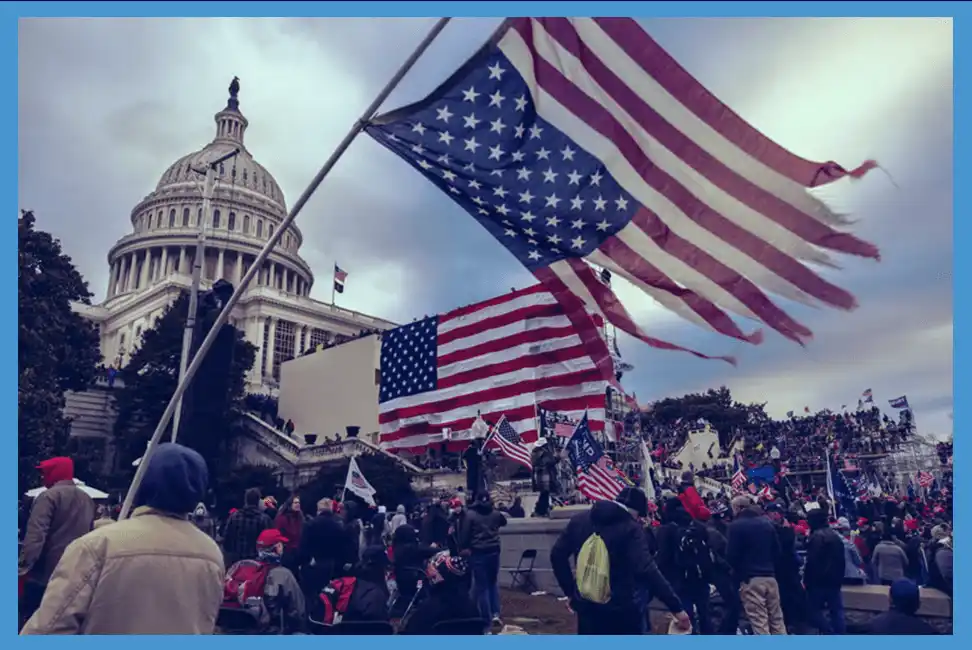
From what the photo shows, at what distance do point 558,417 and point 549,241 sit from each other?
20.3m

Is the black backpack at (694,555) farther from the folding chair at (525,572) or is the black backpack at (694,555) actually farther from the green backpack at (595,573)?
the folding chair at (525,572)

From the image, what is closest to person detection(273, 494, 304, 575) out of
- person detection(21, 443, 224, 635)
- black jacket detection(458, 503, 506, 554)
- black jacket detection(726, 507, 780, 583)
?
black jacket detection(458, 503, 506, 554)

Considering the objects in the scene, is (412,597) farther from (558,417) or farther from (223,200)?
(223,200)

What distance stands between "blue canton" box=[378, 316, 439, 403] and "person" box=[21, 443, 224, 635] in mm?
16098

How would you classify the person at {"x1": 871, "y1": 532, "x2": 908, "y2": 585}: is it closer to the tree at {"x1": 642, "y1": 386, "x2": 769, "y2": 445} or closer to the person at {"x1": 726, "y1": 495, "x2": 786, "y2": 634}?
the person at {"x1": 726, "y1": 495, "x2": 786, "y2": 634}

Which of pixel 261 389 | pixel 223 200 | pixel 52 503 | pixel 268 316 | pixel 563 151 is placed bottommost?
pixel 52 503

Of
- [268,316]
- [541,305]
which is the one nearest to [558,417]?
[541,305]

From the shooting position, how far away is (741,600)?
7457 mm

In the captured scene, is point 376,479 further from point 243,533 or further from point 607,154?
point 607,154

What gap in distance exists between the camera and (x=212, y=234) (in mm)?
71125

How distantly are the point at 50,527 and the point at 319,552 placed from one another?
7.82 ft

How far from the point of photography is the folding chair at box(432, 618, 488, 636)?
5727 mm

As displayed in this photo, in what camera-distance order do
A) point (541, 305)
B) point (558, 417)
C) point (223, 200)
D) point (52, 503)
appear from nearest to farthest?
point (52, 503)
point (541, 305)
point (558, 417)
point (223, 200)

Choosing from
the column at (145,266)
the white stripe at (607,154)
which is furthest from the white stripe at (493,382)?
the column at (145,266)
